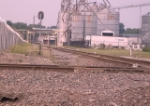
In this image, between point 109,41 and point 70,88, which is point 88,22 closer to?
point 109,41

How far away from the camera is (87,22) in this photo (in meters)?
77.5

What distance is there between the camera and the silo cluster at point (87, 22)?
7575 cm

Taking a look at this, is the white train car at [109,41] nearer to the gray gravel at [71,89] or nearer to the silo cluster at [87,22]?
the silo cluster at [87,22]

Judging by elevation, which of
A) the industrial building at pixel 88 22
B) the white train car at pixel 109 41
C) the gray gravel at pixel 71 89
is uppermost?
the industrial building at pixel 88 22

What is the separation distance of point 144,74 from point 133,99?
5.05 metres

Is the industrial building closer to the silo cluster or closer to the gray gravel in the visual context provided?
the silo cluster

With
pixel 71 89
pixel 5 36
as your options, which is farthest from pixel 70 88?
pixel 5 36

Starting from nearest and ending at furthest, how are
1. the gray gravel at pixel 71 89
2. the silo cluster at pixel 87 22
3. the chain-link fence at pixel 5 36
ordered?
the gray gravel at pixel 71 89, the chain-link fence at pixel 5 36, the silo cluster at pixel 87 22

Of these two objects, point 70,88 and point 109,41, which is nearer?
point 70,88

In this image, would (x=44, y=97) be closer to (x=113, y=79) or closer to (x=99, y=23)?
(x=113, y=79)

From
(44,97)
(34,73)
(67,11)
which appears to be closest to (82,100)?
(44,97)

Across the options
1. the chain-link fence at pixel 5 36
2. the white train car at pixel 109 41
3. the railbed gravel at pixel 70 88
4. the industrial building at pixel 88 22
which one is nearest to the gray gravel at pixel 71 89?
the railbed gravel at pixel 70 88

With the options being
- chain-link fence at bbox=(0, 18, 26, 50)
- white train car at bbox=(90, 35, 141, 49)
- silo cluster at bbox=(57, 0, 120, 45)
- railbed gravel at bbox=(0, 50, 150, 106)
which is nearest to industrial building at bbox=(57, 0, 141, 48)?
silo cluster at bbox=(57, 0, 120, 45)

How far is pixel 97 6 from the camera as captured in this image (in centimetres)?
8419
